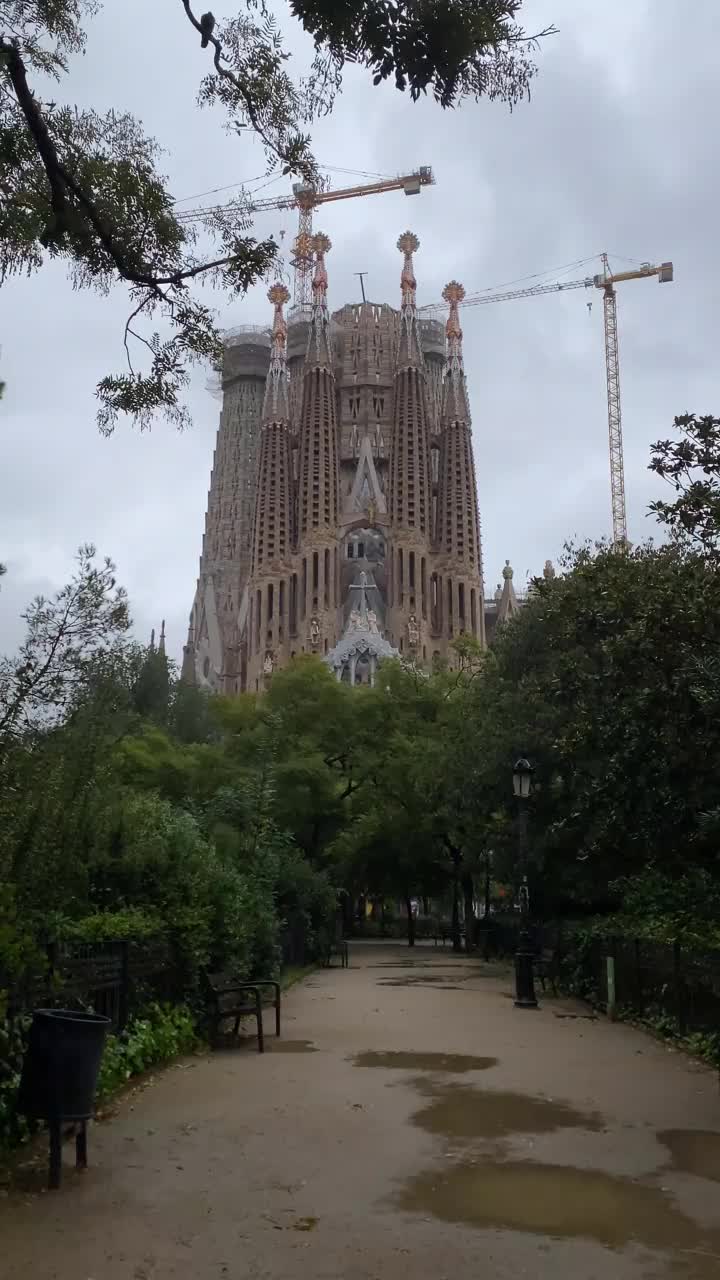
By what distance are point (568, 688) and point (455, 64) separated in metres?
8.48

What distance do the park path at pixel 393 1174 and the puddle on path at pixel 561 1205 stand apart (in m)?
0.02

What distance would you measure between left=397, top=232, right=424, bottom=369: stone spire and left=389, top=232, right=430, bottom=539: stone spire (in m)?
0.08

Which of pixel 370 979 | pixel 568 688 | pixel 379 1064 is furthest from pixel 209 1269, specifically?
pixel 370 979

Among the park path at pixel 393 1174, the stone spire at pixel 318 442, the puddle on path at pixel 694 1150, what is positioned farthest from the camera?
the stone spire at pixel 318 442

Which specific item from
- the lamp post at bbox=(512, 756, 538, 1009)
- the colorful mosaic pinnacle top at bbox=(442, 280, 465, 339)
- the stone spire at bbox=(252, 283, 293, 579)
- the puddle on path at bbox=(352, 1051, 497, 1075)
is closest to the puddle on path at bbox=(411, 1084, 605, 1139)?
the puddle on path at bbox=(352, 1051, 497, 1075)

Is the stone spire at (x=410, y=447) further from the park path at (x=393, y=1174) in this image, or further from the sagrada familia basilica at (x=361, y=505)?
the park path at (x=393, y=1174)

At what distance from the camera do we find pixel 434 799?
2948 cm

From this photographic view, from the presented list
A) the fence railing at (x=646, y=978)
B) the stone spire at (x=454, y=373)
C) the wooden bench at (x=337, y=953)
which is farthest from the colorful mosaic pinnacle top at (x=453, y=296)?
the fence railing at (x=646, y=978)

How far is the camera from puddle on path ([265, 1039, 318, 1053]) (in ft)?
37.8

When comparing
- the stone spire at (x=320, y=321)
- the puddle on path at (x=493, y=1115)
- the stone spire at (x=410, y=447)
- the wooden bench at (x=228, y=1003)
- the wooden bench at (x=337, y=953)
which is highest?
the stone spire at (x=320, y=321)

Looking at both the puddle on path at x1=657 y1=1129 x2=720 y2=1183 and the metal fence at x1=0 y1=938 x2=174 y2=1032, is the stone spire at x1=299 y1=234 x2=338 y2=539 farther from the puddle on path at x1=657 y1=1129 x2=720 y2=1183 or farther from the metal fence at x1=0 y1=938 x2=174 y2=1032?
the puddle on path at x1=657 y1=1129 x2=720 y2=1183

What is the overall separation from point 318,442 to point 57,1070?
83014 millimetres

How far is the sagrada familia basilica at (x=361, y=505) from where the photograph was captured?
276 ft

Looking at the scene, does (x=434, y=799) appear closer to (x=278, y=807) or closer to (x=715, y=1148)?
(x=278, y=807)
